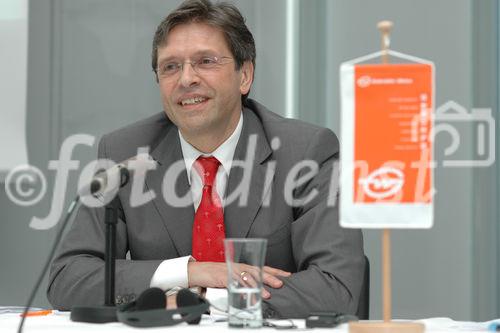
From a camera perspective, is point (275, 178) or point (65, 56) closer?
point (275, 178)

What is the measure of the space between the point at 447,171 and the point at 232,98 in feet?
4.21

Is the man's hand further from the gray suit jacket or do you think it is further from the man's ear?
the man's ear

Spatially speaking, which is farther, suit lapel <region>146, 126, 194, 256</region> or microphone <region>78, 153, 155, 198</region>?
suit lapel <region>146, 126, 194, 256</region>

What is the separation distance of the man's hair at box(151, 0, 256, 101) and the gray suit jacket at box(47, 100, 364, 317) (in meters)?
0.20

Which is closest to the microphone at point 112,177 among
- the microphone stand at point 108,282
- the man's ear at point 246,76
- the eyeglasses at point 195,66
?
the microphone stand at point 108,282

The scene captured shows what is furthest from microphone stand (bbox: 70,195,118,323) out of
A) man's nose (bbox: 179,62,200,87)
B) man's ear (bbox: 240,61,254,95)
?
man's ear (bbox: 240,61,254,95)

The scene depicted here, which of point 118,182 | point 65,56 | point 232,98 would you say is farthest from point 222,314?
point 65,56

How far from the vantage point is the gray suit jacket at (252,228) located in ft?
6.86

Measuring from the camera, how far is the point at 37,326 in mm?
1413

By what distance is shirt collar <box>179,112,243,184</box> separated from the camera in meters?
2.41

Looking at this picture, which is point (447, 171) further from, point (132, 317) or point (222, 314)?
point (132, 317)

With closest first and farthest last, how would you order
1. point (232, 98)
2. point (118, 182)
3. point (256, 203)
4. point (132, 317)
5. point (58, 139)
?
point (132, 317) → point (118, 182) → point (256, 203) → point (232, 98) → point (58, 139)

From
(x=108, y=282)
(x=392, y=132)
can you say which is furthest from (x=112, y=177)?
(x=392, y=132)

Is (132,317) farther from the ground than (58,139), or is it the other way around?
(58,139)
